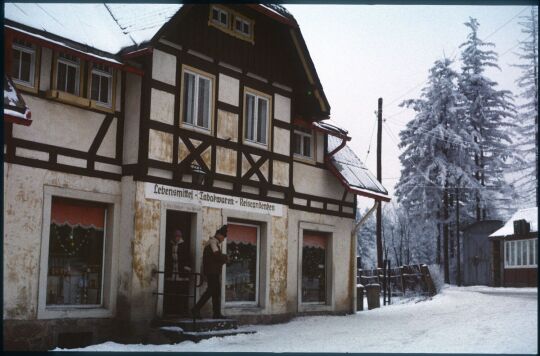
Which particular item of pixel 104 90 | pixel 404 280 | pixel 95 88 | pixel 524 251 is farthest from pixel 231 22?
pixel 524 251

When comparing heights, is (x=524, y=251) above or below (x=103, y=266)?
above

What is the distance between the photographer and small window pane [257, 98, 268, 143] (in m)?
17.9

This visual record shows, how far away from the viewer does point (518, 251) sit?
3506cm

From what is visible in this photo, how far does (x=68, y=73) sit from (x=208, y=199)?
4163mm

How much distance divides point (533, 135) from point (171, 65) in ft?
89.0

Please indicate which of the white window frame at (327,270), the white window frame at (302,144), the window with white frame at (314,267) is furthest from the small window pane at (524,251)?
the white window frame at (302,144)

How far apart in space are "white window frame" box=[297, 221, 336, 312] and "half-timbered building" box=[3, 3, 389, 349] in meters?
0.06

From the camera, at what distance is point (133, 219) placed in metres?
14.4

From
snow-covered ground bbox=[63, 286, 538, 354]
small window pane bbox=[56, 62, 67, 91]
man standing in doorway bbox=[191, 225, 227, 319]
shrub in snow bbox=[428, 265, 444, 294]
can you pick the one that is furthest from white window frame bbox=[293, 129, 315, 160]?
shrub in snow bbox=[428, 265, 444, 294]

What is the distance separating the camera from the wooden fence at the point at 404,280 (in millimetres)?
26984

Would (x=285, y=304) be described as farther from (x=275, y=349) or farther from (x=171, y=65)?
(x=171, y=65)

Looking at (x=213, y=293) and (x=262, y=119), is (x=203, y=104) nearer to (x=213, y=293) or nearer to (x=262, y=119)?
(x=262, y=119)

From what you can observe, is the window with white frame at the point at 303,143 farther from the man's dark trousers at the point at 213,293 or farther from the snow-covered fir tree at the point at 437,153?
the snow-covered fir tree at the point at 437,153

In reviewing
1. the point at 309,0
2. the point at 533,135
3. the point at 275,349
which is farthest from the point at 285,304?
the point at 533,135
